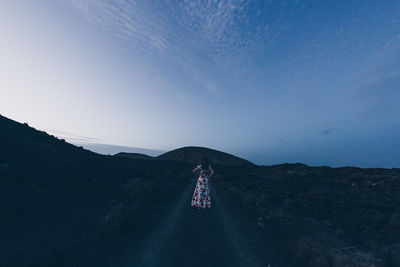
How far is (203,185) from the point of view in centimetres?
902

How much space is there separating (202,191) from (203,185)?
0.50 meters

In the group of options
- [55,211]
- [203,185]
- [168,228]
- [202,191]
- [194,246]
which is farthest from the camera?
[202,191]

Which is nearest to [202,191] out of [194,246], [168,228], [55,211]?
[168,228]

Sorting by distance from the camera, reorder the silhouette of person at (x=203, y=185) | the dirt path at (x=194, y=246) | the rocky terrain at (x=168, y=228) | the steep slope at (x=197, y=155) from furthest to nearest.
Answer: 1. the steep slope at (x=197, y=155)
2. the silhouette of person at (x=203, y=185)
3. the rocky terrain at (x=168, y=228)
4. the dirt path at (x=194, y=246)

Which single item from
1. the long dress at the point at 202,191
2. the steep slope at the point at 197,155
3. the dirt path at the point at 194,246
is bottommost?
the dirt path at the point at 194,246

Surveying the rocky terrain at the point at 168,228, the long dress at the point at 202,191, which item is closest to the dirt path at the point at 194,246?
the rocky terrain at the point at 168,228

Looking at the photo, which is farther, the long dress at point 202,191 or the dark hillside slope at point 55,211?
the long dress at point 202,191

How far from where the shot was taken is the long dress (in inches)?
357

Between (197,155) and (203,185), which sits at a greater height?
(197,155)

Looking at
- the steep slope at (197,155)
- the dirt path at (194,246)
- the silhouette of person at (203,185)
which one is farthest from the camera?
the steep slope at (197,155)

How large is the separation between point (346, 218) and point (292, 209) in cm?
281

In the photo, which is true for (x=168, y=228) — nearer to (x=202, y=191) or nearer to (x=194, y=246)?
(x=194, y=246)

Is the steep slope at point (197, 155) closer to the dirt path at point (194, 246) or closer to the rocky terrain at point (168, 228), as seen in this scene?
the rocky terrain at point (168, 228)

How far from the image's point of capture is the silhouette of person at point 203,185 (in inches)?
354
